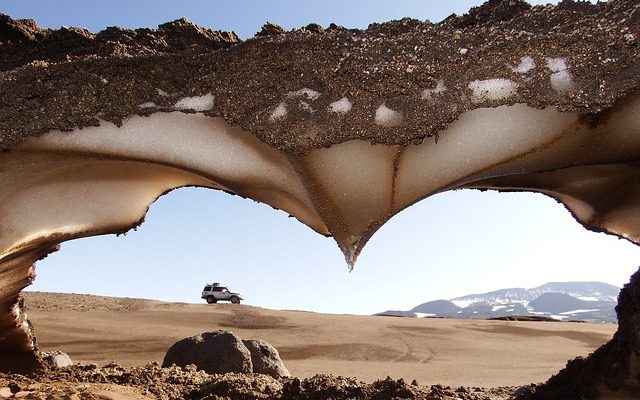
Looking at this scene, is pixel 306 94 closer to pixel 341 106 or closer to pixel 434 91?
pixel 341 106

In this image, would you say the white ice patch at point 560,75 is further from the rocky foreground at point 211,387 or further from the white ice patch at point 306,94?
the rocky foreground at point 211,387

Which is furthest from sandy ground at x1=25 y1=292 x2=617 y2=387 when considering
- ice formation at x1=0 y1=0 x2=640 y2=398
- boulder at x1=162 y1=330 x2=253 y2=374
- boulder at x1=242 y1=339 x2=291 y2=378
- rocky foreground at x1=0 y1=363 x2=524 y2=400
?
ice formation at x1=0 y1=0 x2=640 y2=398

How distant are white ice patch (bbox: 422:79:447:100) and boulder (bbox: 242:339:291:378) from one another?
431cm

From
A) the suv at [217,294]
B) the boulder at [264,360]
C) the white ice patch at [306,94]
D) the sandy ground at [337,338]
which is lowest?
the sandy ground at [337,338]

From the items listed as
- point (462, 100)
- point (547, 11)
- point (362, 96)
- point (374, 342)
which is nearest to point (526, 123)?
point (462, 100)

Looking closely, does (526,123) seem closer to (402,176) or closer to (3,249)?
(402,176)

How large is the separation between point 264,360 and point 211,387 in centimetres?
292

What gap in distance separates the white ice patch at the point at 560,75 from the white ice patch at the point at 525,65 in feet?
0.18

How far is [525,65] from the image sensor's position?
6.28ft

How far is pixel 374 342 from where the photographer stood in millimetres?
14727

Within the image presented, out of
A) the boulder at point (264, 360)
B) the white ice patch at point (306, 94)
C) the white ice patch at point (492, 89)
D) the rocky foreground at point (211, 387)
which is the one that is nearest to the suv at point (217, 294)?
the boulder at point (264, 360)

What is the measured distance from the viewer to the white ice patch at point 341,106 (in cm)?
195

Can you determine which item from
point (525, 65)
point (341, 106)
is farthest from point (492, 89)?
point (341, 106)

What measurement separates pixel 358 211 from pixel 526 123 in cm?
70
